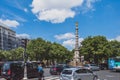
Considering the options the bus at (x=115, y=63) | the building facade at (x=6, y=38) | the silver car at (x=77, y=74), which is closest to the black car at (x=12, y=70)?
the silver car at (x=77, y=74)

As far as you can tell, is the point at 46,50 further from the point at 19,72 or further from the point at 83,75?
the point at 83,75

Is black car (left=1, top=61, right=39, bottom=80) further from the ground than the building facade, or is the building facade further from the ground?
the building facade

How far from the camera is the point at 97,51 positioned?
78812mm

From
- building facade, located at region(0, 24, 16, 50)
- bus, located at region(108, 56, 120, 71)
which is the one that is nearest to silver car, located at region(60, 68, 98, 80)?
bus, located at region(108, 56, 120, 71)

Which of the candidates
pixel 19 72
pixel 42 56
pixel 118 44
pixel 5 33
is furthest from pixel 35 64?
pixel 5 33

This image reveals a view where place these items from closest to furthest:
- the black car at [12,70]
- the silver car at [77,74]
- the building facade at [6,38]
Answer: the silver car at [77,74] → the black car at [12,70] → the building facade at [6,38]

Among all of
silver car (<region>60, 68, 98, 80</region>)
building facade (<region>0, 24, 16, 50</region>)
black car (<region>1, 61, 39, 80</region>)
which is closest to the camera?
silver car (<region>60, 68, 98, 80</region>)

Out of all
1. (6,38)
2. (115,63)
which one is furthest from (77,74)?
(6,38)

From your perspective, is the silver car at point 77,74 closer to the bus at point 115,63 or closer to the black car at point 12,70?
the black car at point 12,70

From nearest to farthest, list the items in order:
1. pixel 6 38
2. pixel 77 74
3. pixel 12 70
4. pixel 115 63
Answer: pixel 77 74, pixel 12 70, pixel 115 63, pixel 6 38

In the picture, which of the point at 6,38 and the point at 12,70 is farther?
the point at 6,38

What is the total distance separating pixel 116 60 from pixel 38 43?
159ft

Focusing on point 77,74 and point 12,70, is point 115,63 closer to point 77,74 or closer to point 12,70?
point 12,70

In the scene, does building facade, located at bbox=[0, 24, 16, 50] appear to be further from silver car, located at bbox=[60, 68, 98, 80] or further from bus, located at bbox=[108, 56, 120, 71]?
silver car, located at bbox=[60, 68, 98, 80]
